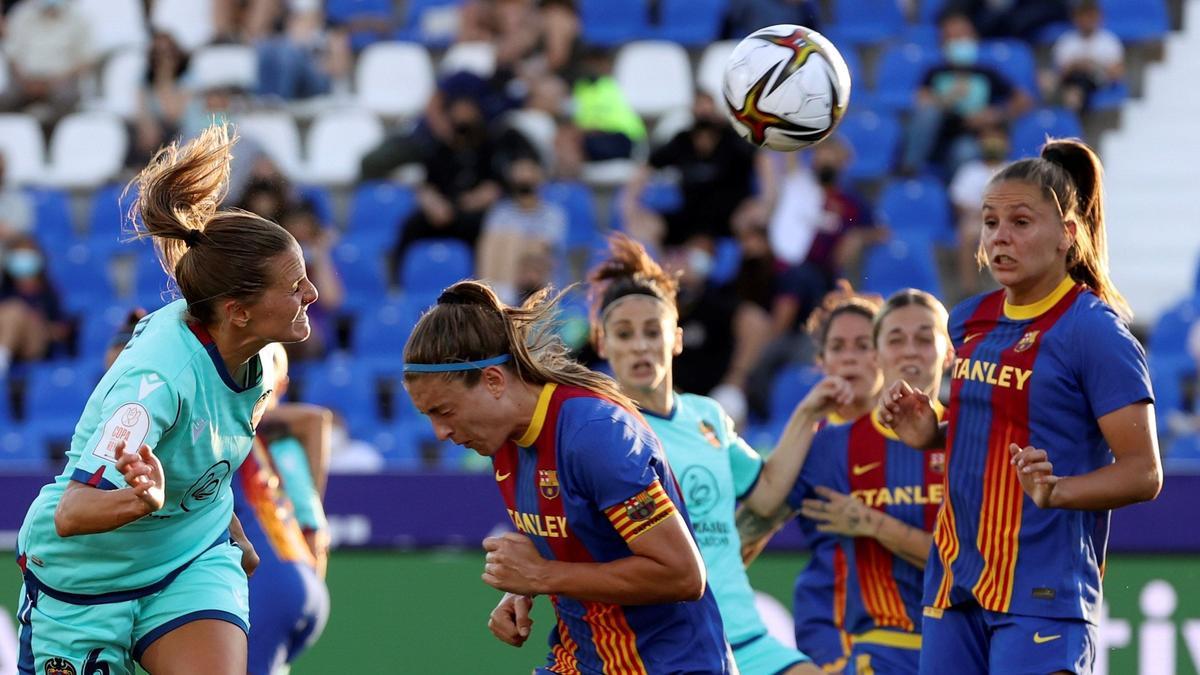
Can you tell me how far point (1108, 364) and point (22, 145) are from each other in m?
12.3

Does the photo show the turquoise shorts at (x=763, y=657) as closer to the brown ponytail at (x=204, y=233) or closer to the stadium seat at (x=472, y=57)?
the brown ponytail at (x=204, y=233)

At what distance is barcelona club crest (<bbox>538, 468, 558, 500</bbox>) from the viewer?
4.59m

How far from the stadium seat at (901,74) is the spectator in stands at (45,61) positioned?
23.1 ft

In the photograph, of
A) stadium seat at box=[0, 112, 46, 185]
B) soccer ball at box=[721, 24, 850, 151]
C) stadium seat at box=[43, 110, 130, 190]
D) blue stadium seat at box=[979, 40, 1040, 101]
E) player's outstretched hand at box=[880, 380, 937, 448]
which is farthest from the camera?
stadium seat at box=[0, 112, 46, 185]

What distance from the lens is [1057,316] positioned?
16.3 feet

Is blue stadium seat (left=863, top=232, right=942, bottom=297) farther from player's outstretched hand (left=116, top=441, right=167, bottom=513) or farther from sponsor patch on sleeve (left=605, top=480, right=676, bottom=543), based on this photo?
player's outstretched hand (left=116, top=441, right=167, bottom=513)

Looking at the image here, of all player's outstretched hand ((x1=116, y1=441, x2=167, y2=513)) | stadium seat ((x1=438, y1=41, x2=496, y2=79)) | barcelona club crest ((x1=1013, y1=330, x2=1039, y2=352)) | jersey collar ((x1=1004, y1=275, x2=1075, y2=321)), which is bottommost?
player's outstretched hand ((x1=116, y1=441, x2=167, y2=513))

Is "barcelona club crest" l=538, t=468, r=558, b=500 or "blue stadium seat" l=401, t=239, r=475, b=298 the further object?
"blue stadium seat" l=401, t=239, r=475, b=298

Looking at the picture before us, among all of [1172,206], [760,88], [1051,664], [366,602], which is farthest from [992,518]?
[1172,206]

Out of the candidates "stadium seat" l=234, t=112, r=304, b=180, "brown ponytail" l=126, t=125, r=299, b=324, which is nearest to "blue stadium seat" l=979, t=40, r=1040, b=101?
"stadium seat" l=234, t=112, r=304, b=180

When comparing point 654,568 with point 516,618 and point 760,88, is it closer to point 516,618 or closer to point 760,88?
point 516,618

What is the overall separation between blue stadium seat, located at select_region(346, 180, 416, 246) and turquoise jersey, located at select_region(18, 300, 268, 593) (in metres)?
8.72

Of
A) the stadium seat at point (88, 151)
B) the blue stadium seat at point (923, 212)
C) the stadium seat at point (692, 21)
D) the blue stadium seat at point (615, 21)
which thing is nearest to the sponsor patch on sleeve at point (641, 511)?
the blue stadium seat at point (923, 212)

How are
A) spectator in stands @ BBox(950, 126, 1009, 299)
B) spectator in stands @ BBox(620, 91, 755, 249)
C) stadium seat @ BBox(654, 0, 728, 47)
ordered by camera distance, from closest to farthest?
spectator in stands @ BBox(950, 126, 1009, 299)
spectator in stands @ BBox(620, 91, 755, 249)
stadium seat @ BBox(654, 0, 728, 47)
